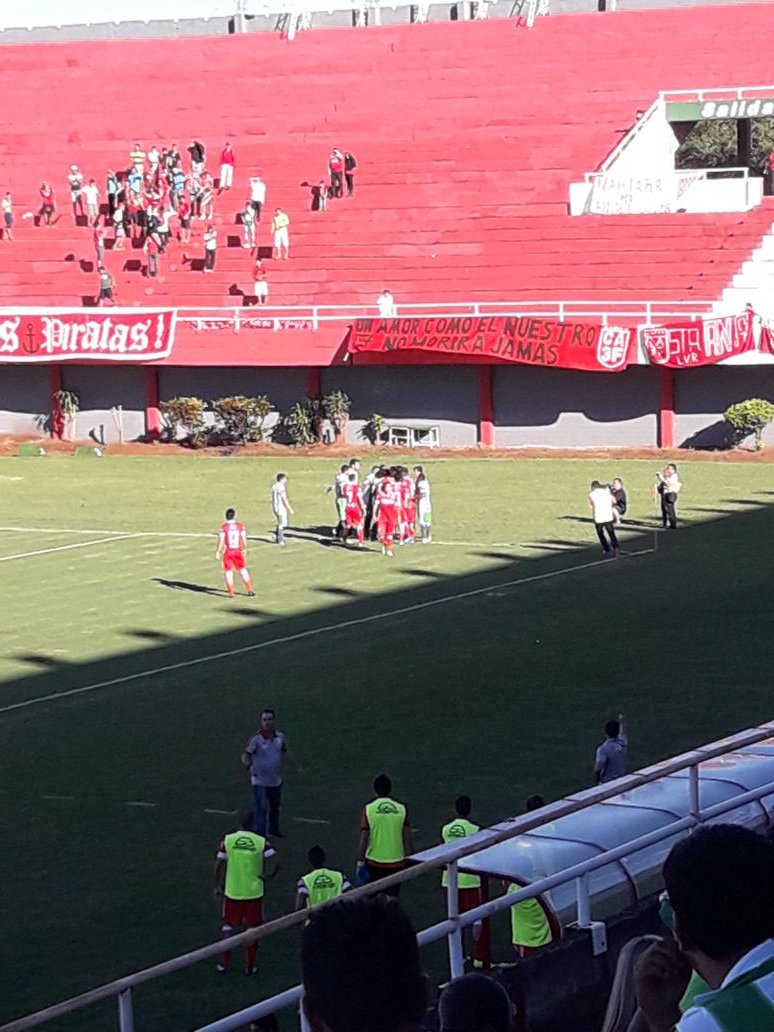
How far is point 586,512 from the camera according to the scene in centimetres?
3497

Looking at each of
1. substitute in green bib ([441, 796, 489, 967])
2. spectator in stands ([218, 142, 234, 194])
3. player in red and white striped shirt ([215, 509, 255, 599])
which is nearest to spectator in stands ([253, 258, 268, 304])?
spectator in stands ([218, 142, 234, 194])

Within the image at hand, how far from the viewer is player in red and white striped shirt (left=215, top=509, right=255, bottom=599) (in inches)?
1097

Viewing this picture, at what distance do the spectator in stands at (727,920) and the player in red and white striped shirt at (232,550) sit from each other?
2398 centimetres

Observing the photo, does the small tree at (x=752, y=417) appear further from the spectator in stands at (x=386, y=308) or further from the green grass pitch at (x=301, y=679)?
the spectator in stands at (x=386, y=308)

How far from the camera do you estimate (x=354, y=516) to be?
32562 mm

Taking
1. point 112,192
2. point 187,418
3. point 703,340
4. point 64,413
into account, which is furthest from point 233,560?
point 112,192

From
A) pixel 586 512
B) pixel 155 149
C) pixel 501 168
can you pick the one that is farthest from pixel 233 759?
pixel 155 149

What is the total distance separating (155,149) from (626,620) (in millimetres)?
36645

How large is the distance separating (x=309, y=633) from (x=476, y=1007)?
819 inches

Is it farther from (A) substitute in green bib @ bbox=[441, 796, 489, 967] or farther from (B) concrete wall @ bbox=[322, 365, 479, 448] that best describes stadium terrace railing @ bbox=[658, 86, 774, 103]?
(A) substitute in green bib @ bbox=[441, 796, 489, 967]

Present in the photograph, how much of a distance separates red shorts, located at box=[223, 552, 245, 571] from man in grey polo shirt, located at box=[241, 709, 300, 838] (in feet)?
40.2

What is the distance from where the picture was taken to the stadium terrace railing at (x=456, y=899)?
5539 millimetres

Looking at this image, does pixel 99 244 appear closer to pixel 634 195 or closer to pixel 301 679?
pixel 634 195

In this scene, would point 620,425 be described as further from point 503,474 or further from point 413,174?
point 413,174
